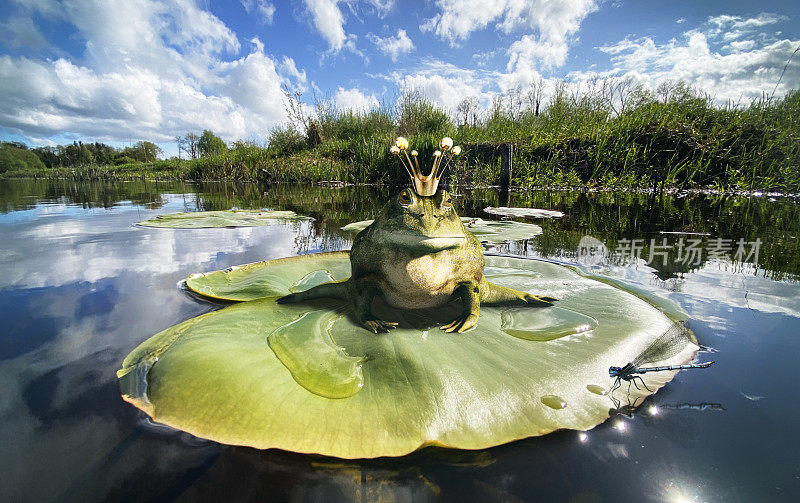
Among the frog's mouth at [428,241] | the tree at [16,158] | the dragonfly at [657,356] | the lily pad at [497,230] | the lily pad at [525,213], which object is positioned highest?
the tree at [16,158]

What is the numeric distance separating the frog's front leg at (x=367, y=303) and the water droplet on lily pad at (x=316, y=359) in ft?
0.57

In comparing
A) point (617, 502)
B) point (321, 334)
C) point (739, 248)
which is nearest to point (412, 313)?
point (321, 334)

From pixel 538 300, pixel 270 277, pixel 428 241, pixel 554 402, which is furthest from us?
pixel 270 277

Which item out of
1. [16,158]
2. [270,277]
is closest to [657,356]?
[270,277]

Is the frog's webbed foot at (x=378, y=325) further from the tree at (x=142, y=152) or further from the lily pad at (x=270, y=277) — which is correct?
the tree at (x=142, y=152)

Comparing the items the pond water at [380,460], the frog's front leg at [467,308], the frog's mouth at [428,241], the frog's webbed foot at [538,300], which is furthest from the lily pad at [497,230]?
the frog's mouth at [428,241]

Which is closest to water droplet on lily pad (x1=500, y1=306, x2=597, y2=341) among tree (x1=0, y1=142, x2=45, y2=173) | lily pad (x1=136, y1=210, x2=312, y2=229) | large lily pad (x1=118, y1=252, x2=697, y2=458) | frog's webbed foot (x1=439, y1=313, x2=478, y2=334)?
large lily pad (x1=118, y1=252, x2=697, y2=458)

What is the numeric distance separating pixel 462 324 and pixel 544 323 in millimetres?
445

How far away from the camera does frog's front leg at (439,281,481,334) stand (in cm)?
171

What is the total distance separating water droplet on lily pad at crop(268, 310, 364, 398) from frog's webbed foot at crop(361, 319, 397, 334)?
7.6 inches

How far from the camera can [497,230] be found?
448 centimetres

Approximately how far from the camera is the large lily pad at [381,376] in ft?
3.68

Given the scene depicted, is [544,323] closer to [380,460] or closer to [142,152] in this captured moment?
[380,460]

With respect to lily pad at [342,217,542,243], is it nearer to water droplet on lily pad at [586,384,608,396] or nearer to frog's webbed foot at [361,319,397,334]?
frog's webbed foot at [361,319,397,334]
